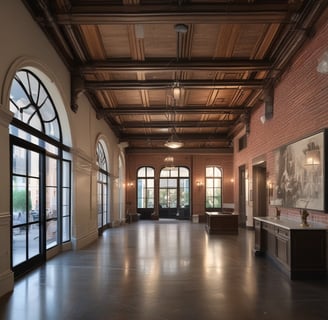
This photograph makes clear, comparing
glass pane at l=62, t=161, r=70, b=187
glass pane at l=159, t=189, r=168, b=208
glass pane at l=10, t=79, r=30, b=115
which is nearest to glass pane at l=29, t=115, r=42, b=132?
glass pane at l=10, t=79, r=30, b=115

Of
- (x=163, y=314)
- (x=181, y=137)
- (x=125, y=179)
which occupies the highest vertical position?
(x=181, y=137)

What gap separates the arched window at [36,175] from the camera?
5.61 meters

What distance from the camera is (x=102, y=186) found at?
1303 centimetres

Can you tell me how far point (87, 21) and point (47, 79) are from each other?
1.63 m

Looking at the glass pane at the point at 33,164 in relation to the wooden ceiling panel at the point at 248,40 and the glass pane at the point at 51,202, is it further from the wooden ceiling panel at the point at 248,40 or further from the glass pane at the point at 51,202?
the wooden ceiling panel at the point at 248,40

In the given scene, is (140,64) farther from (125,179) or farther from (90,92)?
(125,179)

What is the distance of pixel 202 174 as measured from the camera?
19484 mm

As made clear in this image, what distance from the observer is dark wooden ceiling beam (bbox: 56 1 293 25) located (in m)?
5.48

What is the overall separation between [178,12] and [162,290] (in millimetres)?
4278

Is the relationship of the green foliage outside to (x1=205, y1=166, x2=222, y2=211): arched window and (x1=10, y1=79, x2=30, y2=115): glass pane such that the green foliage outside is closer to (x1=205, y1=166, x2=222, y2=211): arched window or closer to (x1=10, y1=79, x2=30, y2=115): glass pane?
(x1=10, y1=79, x2=30, y2=115): glass pane

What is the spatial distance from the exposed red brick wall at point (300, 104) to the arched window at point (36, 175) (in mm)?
5137

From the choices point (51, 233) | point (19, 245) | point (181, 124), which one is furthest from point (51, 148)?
point (181, 124)

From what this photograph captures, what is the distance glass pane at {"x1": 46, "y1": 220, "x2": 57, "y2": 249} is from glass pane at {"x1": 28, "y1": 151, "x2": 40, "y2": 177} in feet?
4.51

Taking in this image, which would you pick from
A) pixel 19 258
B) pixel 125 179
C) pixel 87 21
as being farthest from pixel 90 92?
pixel 125 179
